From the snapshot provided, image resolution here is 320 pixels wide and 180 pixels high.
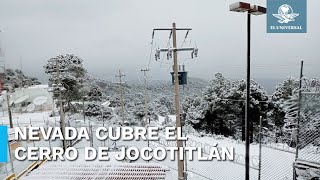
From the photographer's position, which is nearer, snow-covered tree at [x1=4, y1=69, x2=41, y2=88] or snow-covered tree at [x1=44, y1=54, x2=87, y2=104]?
snow-covered tree at [x1=44, y1=54, x2=87, y2=104]

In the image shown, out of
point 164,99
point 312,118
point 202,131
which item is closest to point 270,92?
point 202,131

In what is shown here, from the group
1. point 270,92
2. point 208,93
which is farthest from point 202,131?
point 270,92

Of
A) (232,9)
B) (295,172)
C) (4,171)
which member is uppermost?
(232,9)

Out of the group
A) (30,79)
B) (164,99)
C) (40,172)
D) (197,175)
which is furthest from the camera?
(30,79)

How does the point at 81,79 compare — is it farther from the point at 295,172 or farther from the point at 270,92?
the point at 295,172

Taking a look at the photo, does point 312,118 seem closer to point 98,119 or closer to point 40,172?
point 40,172

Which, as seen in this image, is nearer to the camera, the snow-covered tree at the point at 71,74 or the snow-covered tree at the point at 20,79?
the snow-covered tree at the point at 71,74

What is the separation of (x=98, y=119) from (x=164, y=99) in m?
12.9

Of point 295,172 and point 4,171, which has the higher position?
point 295,172

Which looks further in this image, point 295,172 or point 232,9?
point 295,172

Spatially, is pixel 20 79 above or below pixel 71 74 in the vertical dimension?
below

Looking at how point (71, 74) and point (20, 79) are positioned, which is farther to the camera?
point (20, 79)

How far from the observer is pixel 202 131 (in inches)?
894

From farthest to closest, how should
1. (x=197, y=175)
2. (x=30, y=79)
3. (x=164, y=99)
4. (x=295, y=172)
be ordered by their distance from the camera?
(x=30, y=79)
(x=164, y=99)
(x=197, y=175)
(x=295, y=172)
